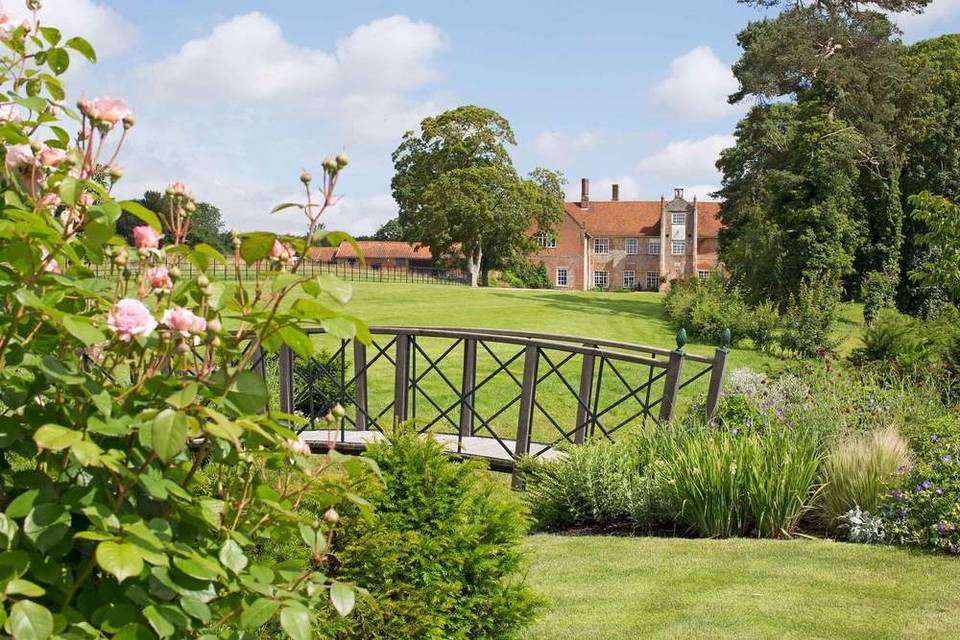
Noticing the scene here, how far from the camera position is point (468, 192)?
164 ft

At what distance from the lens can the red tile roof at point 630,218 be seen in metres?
70.4

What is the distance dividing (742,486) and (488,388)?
10693mm

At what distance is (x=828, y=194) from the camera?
2898 cm

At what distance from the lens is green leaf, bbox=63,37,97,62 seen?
8.54 ft

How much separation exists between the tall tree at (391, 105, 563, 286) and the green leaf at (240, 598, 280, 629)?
47391mm

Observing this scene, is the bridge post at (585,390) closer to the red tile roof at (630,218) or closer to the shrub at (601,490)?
the shrub at (601,490)

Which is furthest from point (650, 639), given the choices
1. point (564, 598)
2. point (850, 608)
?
point (850, 608)

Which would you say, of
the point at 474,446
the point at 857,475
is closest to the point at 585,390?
the point at 474,446

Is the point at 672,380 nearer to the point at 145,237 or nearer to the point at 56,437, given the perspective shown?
the point at 145,237

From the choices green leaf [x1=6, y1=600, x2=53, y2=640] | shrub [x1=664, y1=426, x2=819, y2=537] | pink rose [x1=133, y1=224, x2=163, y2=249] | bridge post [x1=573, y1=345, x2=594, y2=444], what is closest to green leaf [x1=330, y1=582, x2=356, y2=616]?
green leaf [x1=6, y1=600, x2=53, y2=640]

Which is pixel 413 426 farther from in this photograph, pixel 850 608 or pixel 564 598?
pixel 850 608

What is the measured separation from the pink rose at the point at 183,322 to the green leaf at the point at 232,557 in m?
0.48

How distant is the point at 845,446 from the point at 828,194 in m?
23.0

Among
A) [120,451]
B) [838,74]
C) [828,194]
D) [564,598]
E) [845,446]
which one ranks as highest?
[838,74]
